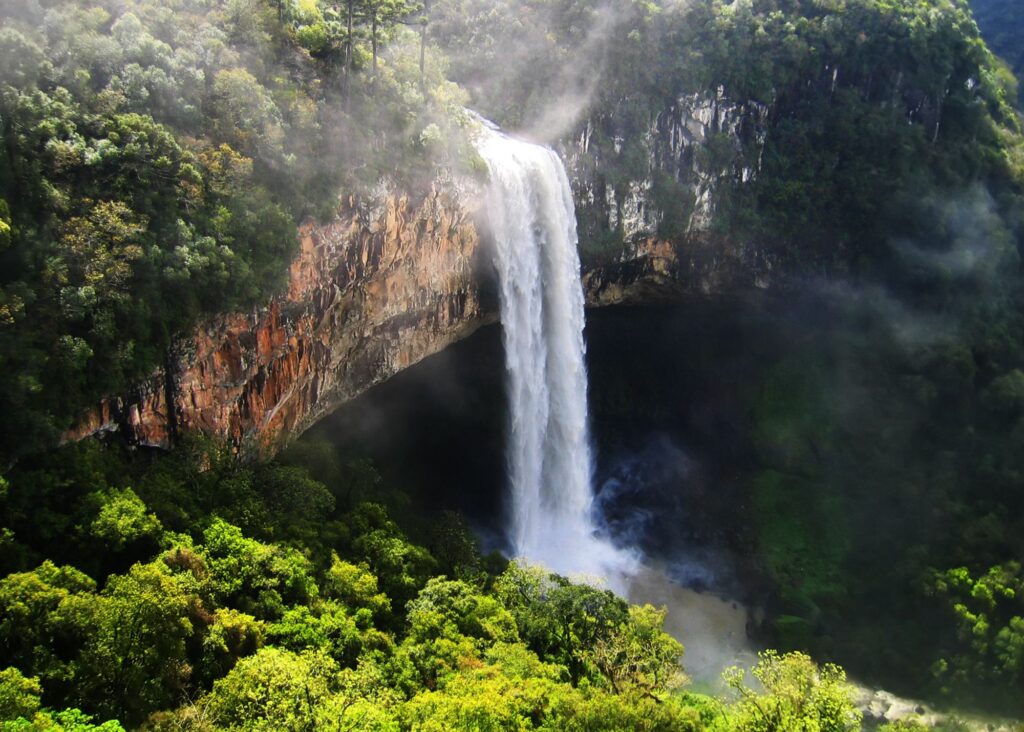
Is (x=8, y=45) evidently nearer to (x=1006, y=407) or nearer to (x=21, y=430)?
(x=21, y=430)

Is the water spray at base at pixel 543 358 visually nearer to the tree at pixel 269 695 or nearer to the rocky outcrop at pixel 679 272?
the rocky outcrop at pixel 679 272

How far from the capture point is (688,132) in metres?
38.0

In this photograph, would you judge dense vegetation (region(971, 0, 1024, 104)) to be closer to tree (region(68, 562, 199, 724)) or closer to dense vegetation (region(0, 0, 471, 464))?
dense vegetation (region(0, 0, 471, 464))

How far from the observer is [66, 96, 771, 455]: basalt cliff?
815 inches

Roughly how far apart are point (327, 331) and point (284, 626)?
10640mm

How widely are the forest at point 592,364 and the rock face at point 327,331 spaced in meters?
0.76

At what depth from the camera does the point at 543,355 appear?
32938 millimetres

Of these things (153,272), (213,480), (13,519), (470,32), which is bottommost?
(213,480)

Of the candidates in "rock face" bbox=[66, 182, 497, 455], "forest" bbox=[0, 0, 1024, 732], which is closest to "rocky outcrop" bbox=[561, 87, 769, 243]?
"forest" bbox=[0, 0, 1024, 732]

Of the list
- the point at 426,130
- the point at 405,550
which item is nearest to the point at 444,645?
the point at 405,550

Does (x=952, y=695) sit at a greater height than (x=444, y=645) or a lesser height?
lesser

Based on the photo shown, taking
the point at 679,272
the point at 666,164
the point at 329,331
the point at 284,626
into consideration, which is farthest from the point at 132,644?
the point at 679,272

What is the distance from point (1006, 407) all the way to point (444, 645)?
1119 inches

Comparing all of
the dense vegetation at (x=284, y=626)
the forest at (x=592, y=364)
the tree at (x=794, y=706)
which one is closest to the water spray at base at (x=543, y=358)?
the forest at (x=592, y=364)
